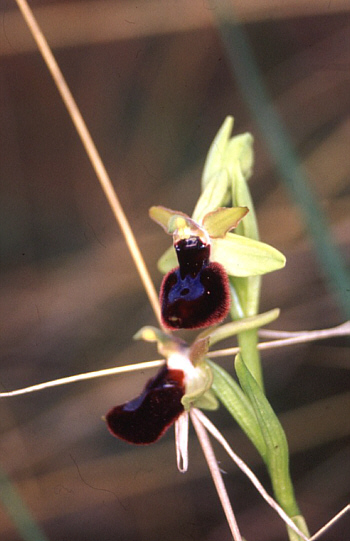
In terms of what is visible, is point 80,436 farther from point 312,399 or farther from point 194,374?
point 194,374

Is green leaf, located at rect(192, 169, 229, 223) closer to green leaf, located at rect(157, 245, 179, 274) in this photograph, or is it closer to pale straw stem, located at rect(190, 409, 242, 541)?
green leaf, located at rect(157, 245, 179, 274)

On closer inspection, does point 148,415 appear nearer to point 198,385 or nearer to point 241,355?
point 198,385

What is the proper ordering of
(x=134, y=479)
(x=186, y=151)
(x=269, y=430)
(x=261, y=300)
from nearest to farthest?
(x=269, y=430), (x=134, y=479), (x=261, y=300), (x=186, y=151)

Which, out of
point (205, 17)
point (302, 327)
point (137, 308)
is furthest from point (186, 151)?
point (302, 327)

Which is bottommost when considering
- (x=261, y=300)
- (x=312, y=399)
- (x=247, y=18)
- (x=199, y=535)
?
(x=199, y=535)

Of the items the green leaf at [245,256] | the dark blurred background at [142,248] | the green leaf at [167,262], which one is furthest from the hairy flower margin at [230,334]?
the dark blurred background at [142,248]

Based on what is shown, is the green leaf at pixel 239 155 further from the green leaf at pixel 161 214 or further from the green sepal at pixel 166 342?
the green sepal at pixel 166 342

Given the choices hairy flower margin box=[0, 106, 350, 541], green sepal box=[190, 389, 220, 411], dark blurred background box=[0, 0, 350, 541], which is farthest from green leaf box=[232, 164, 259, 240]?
dark blurred background box=[0, 0, 350, 541]
